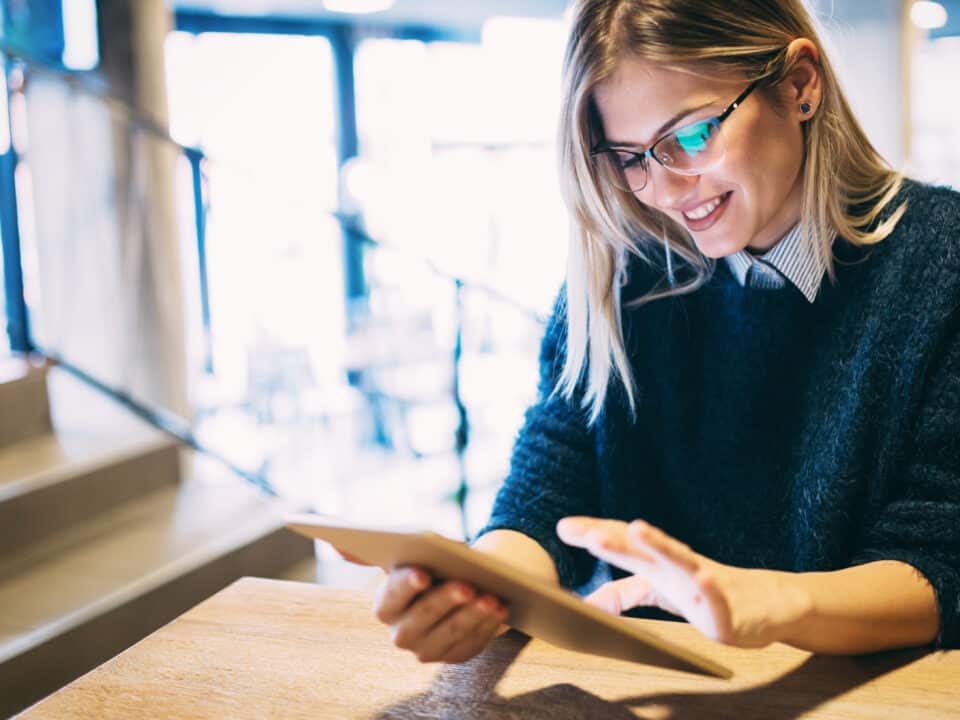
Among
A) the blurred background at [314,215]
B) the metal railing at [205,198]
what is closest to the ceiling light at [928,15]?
the blurred background at [314,215]

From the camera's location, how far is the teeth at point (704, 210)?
111 centimetres

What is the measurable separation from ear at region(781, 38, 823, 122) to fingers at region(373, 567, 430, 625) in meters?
0.73

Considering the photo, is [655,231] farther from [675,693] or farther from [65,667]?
[65,667]

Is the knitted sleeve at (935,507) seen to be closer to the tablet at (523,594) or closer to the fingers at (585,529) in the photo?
the tablet at (523,594)

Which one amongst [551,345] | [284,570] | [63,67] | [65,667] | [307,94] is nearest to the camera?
[551,345]

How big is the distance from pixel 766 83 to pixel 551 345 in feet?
1.54

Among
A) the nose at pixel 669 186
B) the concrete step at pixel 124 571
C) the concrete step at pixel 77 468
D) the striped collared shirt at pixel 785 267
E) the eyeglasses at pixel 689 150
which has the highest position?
the eyeglasses at pixel 689 150

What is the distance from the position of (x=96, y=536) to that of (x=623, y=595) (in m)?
2.23

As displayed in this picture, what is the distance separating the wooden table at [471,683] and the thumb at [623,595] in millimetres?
95

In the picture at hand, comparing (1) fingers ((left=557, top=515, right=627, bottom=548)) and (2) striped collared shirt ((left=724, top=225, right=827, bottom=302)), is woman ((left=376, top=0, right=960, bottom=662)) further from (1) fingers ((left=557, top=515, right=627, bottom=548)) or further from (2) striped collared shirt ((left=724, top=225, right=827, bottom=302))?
(1) fingers ((left=557, top=515, right=627, bottom=548))

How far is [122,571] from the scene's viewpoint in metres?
2.57

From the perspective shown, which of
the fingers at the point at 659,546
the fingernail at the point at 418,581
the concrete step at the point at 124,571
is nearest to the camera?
the fingers at the point at 659,546

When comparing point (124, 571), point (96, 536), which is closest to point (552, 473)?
point (124, 571)

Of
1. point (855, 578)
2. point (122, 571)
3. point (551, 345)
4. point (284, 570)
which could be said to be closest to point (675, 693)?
point (855, 578)
